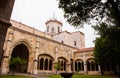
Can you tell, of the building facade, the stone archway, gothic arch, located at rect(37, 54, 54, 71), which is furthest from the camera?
gothic arch, located at rect(37, 54, 54, 71)

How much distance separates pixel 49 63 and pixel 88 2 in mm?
18844

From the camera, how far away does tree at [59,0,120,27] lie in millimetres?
8297

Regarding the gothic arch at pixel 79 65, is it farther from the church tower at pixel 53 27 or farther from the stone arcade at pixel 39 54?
the church tower at pixel 53 27

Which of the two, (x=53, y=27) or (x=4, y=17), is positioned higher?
(x=53, y=27)

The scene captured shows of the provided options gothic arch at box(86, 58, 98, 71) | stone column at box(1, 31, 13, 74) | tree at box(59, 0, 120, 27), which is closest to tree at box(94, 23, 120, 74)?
tree at box(59, 0, 120, 27)

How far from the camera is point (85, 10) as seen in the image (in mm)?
8641

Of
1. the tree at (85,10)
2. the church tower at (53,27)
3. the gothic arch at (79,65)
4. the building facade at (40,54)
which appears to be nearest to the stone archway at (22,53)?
the building facade at (40,54)

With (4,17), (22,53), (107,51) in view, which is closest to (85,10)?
(4,17)

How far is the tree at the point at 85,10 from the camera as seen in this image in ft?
27.2

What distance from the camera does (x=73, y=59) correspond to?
30.9 meters

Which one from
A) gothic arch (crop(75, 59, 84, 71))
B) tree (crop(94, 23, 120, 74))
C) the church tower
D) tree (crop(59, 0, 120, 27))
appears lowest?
gothic arch (crop(75, 59, 84, 71))

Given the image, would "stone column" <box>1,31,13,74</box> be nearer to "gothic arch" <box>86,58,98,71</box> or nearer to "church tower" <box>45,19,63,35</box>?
"gothic arch" <box>86,58,98,71</box>

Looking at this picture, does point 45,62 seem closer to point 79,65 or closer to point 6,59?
point 6,59

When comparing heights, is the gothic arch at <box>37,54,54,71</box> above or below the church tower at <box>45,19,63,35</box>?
below
